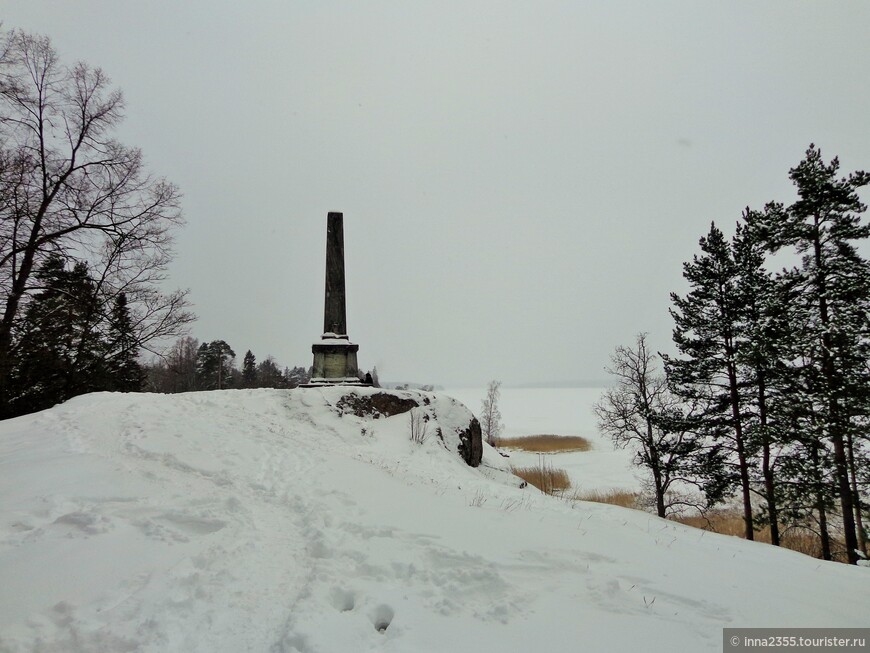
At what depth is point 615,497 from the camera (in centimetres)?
2130

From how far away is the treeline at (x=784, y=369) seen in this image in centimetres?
1038

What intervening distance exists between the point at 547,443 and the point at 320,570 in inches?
1574

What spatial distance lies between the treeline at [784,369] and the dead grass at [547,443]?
75.0ft

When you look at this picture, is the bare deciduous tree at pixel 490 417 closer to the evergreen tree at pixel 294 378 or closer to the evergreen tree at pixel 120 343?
the evergreen tree at pixel 294 378

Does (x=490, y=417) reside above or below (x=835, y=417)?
below

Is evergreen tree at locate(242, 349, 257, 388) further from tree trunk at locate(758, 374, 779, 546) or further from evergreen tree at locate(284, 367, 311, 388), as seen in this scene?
tree trunk at locate(758, 374, 779, 546)

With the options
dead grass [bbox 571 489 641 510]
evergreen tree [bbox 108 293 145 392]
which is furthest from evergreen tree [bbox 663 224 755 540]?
evergreen tree [bbox 108 293 145 392]

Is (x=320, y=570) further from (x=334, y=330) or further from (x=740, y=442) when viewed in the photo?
(x=740, y=442)

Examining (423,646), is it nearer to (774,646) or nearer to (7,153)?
(774,646)

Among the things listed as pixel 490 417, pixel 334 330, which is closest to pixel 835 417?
pixel 334 330

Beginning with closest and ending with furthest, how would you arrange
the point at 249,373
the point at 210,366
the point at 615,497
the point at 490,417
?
the point at 615,497 < the point at 490,417 < the point at 210,366 < the point at 249,373

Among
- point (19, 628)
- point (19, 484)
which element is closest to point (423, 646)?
point (19, 628)

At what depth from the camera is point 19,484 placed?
403 centimetres

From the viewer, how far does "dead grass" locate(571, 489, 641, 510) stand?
66.4 feet
